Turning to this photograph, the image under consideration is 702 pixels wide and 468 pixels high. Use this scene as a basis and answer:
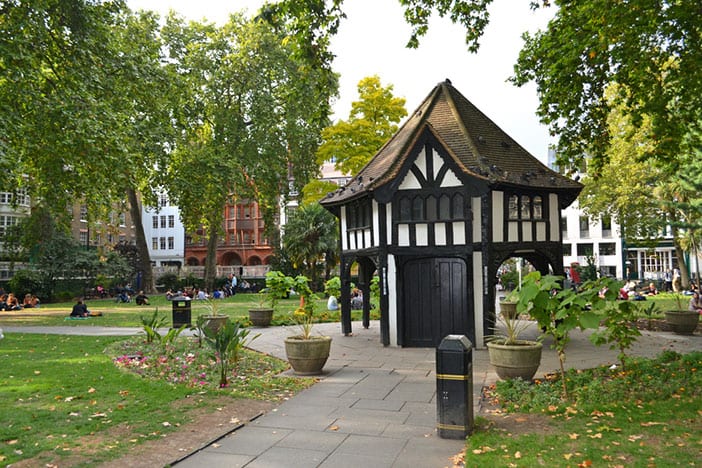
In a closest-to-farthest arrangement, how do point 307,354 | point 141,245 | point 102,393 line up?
1. point 102,393
2. point 307,354
3. point 141,245

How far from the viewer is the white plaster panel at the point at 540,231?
15688 millimetres

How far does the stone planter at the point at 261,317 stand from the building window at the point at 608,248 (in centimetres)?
5183

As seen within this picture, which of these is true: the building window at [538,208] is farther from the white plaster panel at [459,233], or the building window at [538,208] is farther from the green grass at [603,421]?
the green grass at [603,421]

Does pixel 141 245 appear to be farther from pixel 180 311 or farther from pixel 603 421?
pixel 603 421

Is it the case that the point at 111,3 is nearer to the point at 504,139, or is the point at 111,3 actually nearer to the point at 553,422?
the point at 504,139

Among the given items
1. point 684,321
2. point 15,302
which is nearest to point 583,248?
point 684,321

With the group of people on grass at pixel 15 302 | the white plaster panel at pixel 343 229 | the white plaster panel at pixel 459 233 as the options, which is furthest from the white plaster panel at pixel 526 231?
the group of people on grass at pixel 15 302

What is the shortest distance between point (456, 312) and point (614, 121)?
2492 centimetres

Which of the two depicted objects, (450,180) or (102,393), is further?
(450,180)

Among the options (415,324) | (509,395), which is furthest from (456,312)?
(509,395)

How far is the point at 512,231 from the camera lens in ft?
49.6

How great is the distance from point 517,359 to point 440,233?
5425 mm

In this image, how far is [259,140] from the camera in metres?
40.2

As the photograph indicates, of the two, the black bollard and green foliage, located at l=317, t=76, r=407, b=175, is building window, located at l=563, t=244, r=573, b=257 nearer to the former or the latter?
green foliage, located at l=317, t=76, r=407, b=175
